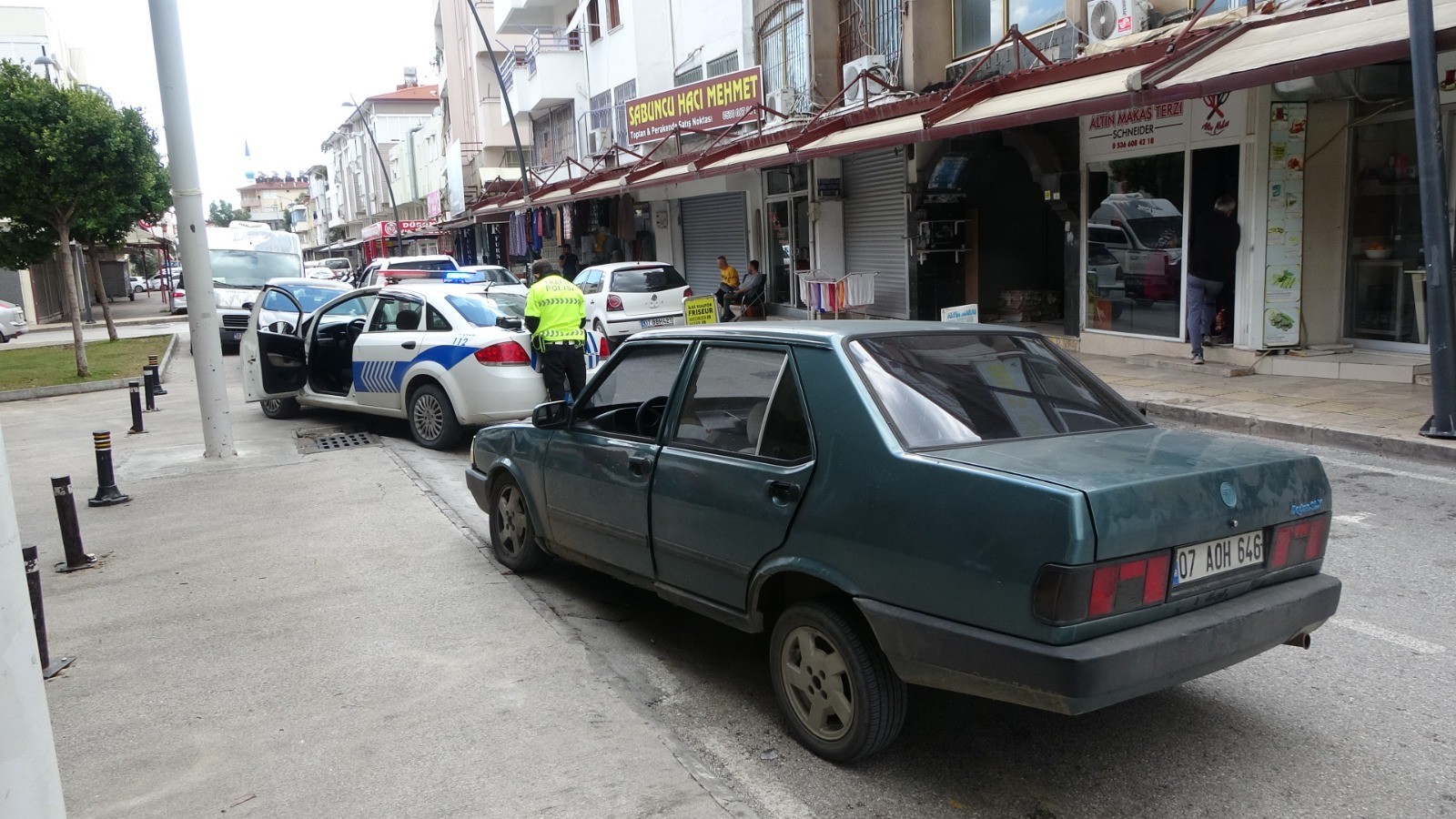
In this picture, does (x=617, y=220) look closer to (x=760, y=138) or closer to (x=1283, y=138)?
(x=760, y=138)

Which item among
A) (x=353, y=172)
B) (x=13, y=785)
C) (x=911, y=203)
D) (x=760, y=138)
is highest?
(x=353, y=172)

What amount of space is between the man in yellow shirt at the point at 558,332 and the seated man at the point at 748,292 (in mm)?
10906

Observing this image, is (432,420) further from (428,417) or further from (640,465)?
(640,465)

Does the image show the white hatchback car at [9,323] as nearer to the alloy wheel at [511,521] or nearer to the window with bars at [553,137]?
the window with bars at [553,137]

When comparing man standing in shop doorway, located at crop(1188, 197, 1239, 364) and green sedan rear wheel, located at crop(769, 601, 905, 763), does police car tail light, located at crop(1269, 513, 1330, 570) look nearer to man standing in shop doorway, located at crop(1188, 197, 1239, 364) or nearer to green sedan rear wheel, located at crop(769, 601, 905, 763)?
green sedan rear wheel, located at crop(769, 601, 905, 763)

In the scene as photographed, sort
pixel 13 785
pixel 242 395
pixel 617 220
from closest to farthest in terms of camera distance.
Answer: pixel 13 785 → pixel 242 395 → pixel 617 220

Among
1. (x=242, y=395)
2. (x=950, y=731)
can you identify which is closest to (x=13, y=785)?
(x=950, y=731)

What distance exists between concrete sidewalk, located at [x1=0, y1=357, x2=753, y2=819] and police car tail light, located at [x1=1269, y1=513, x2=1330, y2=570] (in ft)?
6.46

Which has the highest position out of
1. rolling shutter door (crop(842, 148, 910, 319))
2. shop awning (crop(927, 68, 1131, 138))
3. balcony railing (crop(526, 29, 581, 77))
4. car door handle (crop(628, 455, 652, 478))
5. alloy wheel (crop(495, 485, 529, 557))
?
balcony railing (crop(526, 29, 581, 77))

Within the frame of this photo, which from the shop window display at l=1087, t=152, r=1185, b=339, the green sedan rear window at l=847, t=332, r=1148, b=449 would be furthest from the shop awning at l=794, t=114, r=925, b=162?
the green sedan rear window at l=847, t=332, r=1148, b=449

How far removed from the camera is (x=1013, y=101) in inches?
484

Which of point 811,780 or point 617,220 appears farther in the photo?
point 617,220

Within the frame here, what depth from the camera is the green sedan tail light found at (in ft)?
9.85

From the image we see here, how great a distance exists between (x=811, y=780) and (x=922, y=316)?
14830 mm
